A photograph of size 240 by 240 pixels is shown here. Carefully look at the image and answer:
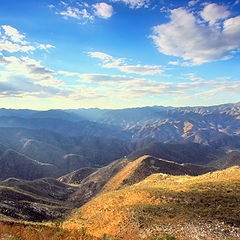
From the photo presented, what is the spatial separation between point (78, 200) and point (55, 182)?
2849 centimetres

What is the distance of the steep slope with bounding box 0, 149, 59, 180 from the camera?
→ 186500 mm

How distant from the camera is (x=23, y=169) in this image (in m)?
191

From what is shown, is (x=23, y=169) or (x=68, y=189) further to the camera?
(x=23, y=169)

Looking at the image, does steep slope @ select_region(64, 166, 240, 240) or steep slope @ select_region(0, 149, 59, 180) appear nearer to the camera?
steep slope @ select_region(64, 166, 240, 240)

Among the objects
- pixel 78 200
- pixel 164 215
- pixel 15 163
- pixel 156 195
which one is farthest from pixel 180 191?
pixel 15 163

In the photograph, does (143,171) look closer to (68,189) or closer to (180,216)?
(68,189)

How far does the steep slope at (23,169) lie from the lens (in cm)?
18650

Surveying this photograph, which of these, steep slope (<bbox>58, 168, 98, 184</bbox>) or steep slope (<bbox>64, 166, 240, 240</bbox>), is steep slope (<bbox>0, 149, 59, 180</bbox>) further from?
steep slope (<bbox>64, 166, 240, 240</bbox>)

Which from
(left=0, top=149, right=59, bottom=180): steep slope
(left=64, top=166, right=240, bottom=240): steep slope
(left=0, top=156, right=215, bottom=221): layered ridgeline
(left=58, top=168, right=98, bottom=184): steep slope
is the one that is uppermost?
(left=64, top=166, right=240, bottom=240): steep slope

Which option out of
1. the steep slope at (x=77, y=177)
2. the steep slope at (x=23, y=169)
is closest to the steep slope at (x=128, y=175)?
the steep slope at (x=77, y=177)

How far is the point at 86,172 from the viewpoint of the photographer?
5664 inches

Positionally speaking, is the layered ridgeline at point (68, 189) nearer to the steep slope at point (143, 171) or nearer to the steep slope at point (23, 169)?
the steep slope at point (143, 171)

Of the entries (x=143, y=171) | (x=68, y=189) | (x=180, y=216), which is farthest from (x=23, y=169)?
(x=180, y=216)

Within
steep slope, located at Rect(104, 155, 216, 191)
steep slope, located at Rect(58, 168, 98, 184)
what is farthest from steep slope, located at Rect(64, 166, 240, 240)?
steep slope, located at Rect(58, 168, 98, 184)
